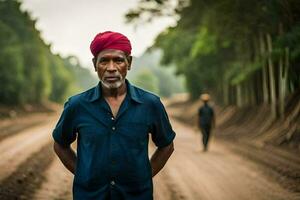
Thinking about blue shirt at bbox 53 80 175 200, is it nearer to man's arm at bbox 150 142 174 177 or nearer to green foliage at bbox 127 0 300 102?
man's arm at bbox 150 142 174 177

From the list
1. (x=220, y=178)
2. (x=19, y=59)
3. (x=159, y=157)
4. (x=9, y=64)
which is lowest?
(x=220, y=178)

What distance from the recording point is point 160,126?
358cm

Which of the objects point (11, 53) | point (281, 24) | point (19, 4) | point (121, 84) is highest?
point (19, 4)

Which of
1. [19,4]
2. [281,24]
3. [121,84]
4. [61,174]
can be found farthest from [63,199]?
[19,4]

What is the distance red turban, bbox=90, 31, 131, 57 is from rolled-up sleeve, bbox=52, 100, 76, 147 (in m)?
0.43

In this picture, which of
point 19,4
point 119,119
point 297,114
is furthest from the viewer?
point 19,4

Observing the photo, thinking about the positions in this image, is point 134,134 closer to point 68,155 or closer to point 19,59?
point 68,155

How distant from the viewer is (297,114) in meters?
17.9

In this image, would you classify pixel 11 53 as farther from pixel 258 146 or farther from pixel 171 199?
pixel 171 199

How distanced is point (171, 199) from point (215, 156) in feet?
22.6

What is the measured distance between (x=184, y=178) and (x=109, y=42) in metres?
8.45

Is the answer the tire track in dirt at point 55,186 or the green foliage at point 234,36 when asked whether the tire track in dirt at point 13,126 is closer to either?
the green foliage at point 234,36

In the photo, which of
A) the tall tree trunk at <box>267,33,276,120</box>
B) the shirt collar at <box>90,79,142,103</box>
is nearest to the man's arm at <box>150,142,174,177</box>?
the shirt collar at <box>90,79,142,103</box>

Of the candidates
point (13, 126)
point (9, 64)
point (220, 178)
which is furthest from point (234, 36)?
point (9, 64)
